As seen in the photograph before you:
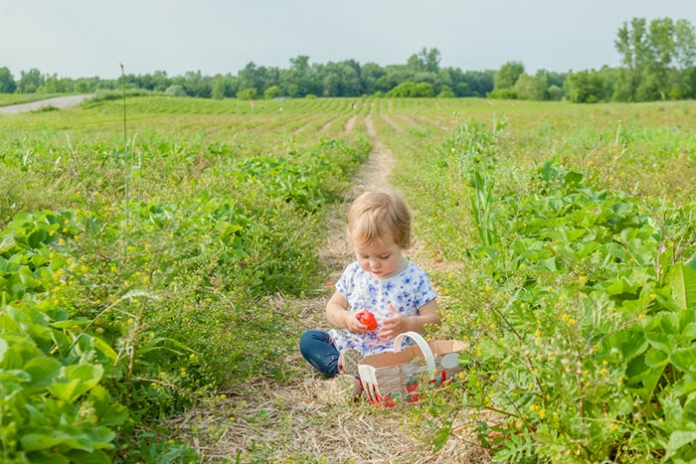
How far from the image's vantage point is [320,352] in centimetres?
323

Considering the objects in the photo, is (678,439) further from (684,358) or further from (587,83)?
(587,83)

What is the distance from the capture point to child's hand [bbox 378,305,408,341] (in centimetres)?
306

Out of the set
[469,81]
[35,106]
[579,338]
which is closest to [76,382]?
[579,338]

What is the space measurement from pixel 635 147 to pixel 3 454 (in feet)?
34.5

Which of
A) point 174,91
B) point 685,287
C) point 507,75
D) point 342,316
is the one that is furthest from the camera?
point 507,75

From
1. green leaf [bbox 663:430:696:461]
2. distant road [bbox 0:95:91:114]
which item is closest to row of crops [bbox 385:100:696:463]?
green leaf [bbox 663:430:696:461]

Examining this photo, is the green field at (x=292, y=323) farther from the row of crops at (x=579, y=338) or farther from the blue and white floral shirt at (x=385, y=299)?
the blue and white floral shirt at (x=385, y=299)

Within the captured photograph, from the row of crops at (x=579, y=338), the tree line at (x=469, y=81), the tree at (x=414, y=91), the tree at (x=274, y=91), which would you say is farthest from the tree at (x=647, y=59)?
the row of crops at (x=579, y=338)

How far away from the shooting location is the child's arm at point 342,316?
3182mm

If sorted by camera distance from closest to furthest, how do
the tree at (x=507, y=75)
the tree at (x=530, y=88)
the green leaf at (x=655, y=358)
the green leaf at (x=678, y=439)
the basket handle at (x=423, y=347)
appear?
1. the green leaf at (x=678, y=439)
2. the green leaf at (x=655, y=358)
3. the basket handle at (x=423, y=347)
4. the tree at (x=530, y=88)
5. the tree at (x=507, y=75)

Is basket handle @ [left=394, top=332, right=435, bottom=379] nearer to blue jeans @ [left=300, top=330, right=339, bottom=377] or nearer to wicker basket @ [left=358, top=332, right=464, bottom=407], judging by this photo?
wicker basket @ [left=358, top=332, right=464, bottom=407]

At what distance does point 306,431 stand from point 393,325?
716 mm

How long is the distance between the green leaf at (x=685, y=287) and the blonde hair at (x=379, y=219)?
1.36 meters

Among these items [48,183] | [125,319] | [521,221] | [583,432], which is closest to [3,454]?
[125,319]
